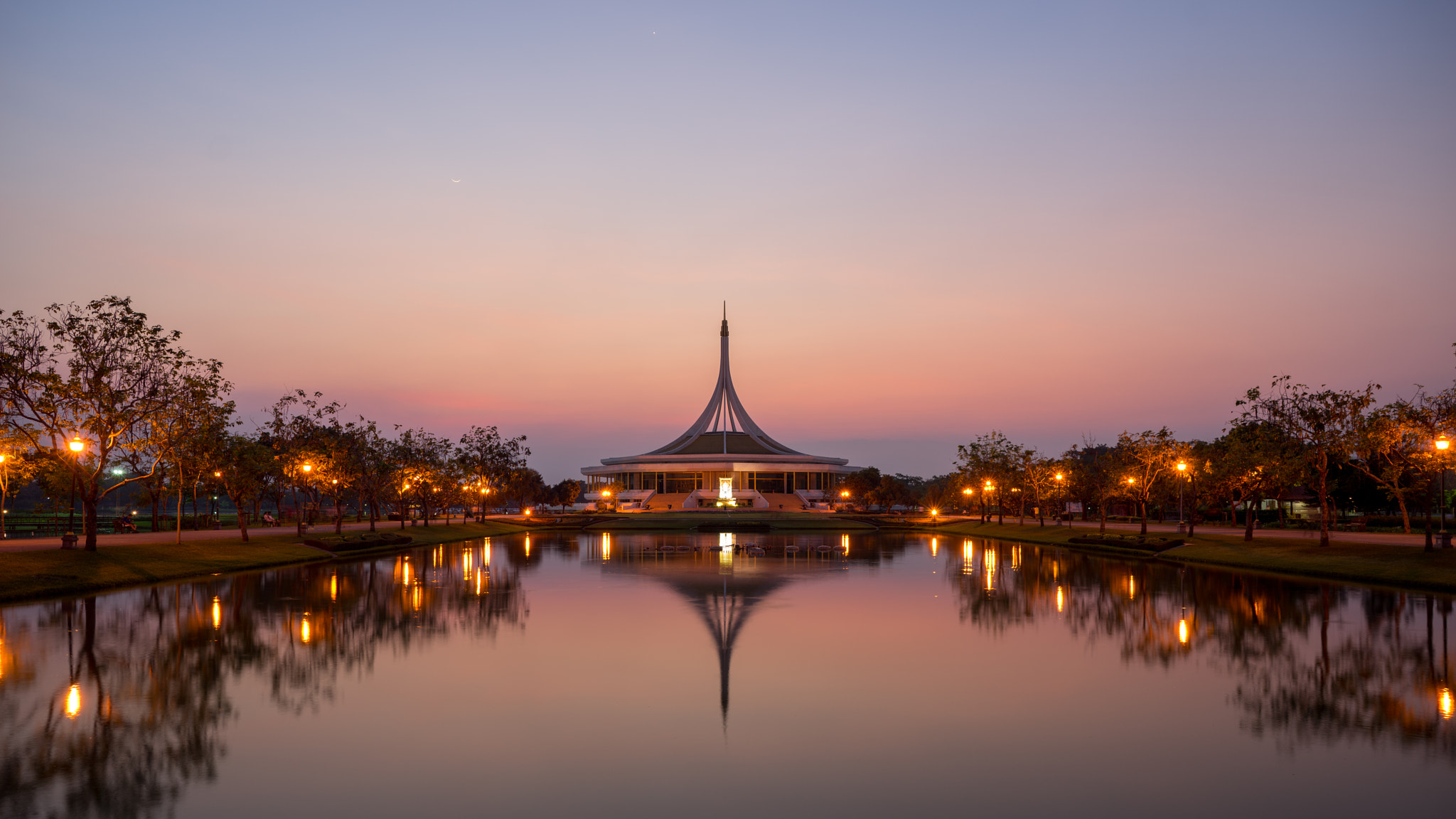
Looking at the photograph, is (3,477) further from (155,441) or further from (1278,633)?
(1278,633)

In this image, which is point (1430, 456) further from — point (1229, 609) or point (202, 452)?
point (202, 452)

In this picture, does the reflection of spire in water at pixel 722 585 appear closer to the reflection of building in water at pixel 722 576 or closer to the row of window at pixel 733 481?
the reflection of building in water at pixel 722 576

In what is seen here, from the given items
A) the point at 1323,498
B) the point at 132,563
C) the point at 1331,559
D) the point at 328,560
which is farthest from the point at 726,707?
the point at 1323,498

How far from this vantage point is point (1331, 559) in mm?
30406

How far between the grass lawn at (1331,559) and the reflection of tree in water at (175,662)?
23.5 metres

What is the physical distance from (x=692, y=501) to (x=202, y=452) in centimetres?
8670

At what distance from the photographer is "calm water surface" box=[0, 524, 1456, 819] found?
28.1ft

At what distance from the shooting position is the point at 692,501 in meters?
121

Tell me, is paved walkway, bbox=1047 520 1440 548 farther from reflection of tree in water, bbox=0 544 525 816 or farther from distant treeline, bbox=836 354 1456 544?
reflection of tree in water, bbox=0 544 525 816

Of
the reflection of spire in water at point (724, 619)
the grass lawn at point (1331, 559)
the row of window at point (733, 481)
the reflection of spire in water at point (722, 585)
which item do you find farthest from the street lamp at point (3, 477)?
the row of window at point (733, 481)

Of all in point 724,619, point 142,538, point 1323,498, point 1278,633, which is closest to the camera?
point 1278,633

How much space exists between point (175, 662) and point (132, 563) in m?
16.5

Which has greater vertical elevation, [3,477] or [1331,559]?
[3,477]

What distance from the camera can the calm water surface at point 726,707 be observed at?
337 inches
